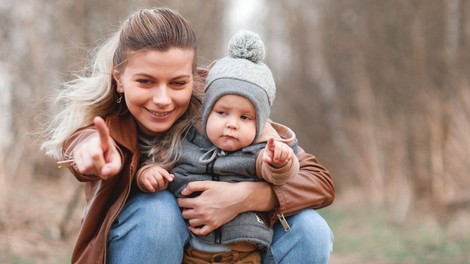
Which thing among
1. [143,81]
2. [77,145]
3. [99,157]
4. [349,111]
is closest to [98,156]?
[99,157]

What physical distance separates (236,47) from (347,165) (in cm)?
1590

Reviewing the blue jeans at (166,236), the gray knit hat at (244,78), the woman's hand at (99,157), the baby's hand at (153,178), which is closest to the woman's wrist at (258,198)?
the blue jeans at (166,236)

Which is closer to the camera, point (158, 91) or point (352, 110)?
point (158, 91)

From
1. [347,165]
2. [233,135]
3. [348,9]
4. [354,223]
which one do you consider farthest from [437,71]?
[233,135]

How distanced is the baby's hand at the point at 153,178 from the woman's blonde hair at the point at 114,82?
4.4 inches

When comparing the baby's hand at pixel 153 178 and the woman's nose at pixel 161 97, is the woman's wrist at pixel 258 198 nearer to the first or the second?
the baby's hand at pixel 153 178

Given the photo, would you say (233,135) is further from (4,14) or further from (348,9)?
(348,9)

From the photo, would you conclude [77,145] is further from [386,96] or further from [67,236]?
[386,96]

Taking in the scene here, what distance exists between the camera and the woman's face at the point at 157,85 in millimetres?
2773

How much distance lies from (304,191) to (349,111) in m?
14.7

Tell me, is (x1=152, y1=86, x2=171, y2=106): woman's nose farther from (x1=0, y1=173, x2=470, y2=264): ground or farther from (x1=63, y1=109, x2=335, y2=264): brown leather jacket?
(x1=0, y1=173, x2=470, y2=264): ground

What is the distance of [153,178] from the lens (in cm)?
268

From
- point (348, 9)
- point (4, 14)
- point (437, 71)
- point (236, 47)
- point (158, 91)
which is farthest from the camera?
point (348, 9)

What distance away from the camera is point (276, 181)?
279 centimetres
